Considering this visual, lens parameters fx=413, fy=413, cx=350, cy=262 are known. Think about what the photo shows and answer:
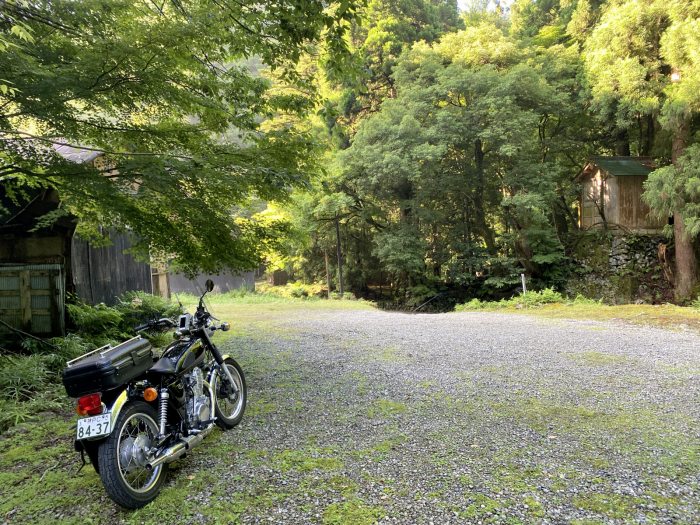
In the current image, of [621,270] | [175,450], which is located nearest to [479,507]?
[175,450]

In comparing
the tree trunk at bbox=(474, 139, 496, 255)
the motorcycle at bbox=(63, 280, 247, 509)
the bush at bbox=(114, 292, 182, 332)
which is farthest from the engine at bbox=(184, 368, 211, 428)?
the tree trunk at bbox=(474, 139, 496, 255)

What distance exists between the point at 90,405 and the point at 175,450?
0.56 m

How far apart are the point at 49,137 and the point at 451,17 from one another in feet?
65.0

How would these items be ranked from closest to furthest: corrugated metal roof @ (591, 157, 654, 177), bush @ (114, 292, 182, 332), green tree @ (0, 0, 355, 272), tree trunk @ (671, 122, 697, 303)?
green tree @ (0, 0, 355, 272) → bush @ (114, 292, 182, 332) → tree trunk @ (671, 122, 697, 303) → corrugated metal roof @ (591, 157, 654, 177)

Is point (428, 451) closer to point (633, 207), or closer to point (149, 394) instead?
point (149, 394)

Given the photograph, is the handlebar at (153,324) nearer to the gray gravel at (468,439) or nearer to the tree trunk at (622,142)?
the gray gravel at (468,439)

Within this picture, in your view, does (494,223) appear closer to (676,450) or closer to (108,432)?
(676,450)

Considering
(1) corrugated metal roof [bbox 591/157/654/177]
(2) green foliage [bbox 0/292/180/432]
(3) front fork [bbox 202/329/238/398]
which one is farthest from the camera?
(1) corrugated metal roof [bbox 591/157/654/177]

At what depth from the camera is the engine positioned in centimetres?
269

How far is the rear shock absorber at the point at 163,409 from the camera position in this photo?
246 centimetres

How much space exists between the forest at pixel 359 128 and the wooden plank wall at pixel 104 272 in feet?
3.90

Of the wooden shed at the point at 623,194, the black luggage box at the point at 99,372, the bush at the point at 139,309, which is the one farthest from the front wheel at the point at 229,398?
the wooden shed at the point at 623,194

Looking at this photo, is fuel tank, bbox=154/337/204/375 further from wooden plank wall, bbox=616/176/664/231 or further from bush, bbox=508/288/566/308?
wooden plank wall, bbox=616/176/664/231

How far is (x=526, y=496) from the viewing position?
7.37 feet
